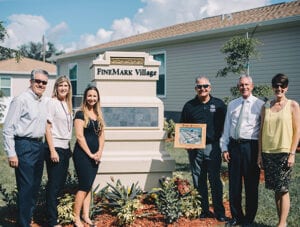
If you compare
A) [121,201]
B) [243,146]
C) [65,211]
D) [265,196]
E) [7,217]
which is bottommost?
[7,217]

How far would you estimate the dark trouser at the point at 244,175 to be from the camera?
5059 millimetres

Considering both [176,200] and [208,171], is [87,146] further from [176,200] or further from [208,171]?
[208,171]

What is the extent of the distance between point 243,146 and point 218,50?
Result: 10.3 meters

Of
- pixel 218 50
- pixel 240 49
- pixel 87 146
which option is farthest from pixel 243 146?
pixel 218 50

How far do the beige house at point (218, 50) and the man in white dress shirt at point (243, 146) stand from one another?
7.49 meters

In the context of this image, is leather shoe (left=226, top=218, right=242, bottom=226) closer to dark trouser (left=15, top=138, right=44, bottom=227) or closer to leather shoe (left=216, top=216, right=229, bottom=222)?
leather shoe (left=216, top=216, right=229, bottom=222)

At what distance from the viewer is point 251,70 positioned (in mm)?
13688

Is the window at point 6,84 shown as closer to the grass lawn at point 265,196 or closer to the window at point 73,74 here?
the window at point 73,74

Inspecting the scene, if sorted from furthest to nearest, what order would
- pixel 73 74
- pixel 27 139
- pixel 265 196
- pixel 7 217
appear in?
pixel 73 74 → pixel 265 196 → pixel 7 217 → pixel 27 139

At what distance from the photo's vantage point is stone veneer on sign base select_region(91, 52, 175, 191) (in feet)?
19.7

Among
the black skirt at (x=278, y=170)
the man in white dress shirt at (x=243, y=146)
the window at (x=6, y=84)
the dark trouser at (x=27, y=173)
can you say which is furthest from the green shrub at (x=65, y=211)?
the window at (x=6, y=84)

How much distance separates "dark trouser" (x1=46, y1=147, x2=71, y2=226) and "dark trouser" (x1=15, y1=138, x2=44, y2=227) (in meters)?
0.19

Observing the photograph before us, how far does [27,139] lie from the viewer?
4.59 metres

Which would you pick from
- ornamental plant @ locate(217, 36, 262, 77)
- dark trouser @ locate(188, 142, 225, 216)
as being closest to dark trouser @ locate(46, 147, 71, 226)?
dark trouser @ locate(188, 142, 225, 216)
